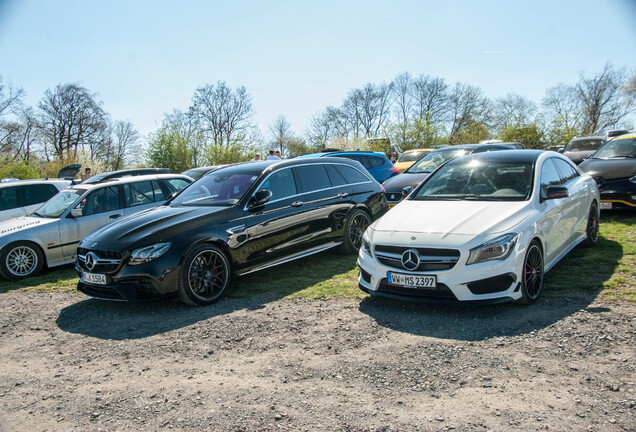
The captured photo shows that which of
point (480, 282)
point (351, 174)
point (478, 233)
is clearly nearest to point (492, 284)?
point (480, 282)

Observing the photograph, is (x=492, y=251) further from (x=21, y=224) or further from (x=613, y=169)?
(x=21, y=224)

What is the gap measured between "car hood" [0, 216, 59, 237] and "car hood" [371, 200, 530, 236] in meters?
6.41

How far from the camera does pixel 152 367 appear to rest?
4211 millimetres

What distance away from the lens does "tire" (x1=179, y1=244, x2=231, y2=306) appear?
5.75 m

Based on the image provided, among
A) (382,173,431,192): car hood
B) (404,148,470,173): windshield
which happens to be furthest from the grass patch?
(404,148,470,173): windshield

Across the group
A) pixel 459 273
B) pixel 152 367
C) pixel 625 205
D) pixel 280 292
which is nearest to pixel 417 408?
pixel 459 273

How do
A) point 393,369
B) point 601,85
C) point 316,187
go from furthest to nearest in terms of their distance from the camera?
point 601,85
point 316,187
point 393,369

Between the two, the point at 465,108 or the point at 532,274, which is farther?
the point at 465,108

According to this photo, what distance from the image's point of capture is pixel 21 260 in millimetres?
8461

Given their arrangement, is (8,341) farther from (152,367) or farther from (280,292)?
(280,292)

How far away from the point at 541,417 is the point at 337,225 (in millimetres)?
5060

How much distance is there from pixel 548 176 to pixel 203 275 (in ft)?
14.8

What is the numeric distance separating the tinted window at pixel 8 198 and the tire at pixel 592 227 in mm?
11006

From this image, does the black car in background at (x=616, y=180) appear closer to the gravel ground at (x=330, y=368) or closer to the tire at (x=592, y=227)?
the tire at (x=592, y=227)
